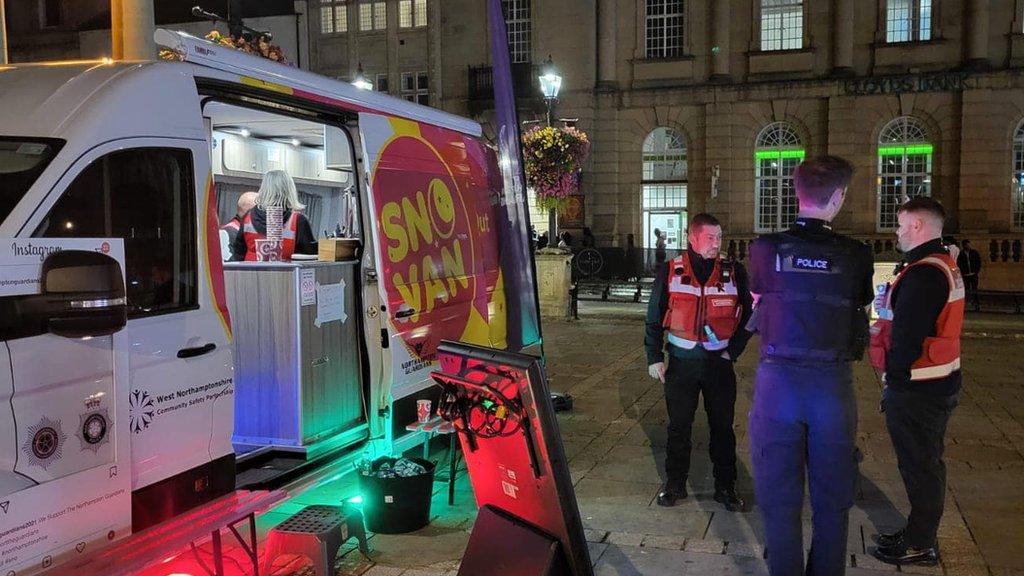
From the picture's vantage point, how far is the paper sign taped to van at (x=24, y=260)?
308 centimetres

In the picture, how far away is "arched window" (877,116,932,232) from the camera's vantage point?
28.8m

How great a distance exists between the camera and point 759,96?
29.6 meters

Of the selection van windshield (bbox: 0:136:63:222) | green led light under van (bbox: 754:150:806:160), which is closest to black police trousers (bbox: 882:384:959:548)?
van windshield (bbox: 0:136:63:222)

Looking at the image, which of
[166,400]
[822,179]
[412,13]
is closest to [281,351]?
[166,400]

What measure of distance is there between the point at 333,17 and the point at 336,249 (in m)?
→ 30.7

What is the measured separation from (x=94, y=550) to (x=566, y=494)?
1.97 metres

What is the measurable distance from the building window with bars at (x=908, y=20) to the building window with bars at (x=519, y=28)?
1253 centimetres

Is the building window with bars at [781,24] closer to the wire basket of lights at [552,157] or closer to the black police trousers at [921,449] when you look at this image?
the wire basket of lights at [552,157]

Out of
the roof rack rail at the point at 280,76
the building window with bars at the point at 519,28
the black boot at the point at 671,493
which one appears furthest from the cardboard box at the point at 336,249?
the building window with bars at the point at 519,28

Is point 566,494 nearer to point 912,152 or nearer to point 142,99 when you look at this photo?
point 142,99

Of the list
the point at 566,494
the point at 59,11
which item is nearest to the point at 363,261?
the point at 566,494

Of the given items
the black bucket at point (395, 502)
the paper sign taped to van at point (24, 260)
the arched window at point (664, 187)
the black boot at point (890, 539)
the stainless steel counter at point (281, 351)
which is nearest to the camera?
the paper sign taped to van at point (24, 260)

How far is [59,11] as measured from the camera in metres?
37.3

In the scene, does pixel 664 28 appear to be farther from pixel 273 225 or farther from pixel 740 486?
pixel 273 225
